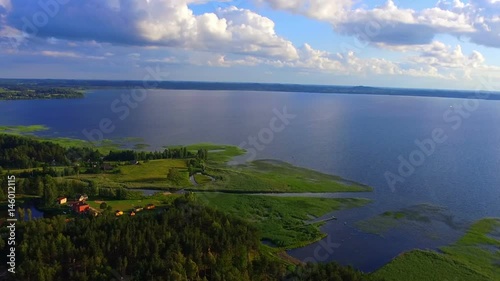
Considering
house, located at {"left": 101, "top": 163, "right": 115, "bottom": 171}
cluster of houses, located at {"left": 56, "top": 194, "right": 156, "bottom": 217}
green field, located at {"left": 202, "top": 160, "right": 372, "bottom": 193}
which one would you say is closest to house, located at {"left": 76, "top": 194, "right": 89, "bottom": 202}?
cluster of houses, located at {"left": 56, "top": 194, "right": 156, "bottom": 217}

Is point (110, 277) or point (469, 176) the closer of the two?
point (110, 277)

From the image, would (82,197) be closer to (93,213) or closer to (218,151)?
(93,213)

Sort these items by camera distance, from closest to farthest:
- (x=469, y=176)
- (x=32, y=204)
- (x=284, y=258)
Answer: (x=284, y=258) < (x=32, y=204) < (x=469, y=176)

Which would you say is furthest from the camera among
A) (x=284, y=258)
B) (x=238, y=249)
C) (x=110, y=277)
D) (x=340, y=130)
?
(x=340, y=130)

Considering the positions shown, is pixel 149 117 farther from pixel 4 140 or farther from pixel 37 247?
pixel 37 247

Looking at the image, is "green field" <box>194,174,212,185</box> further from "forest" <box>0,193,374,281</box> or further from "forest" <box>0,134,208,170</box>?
"forest" <box>0,193,374,281</box>

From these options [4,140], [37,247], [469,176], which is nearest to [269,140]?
[469,176]
